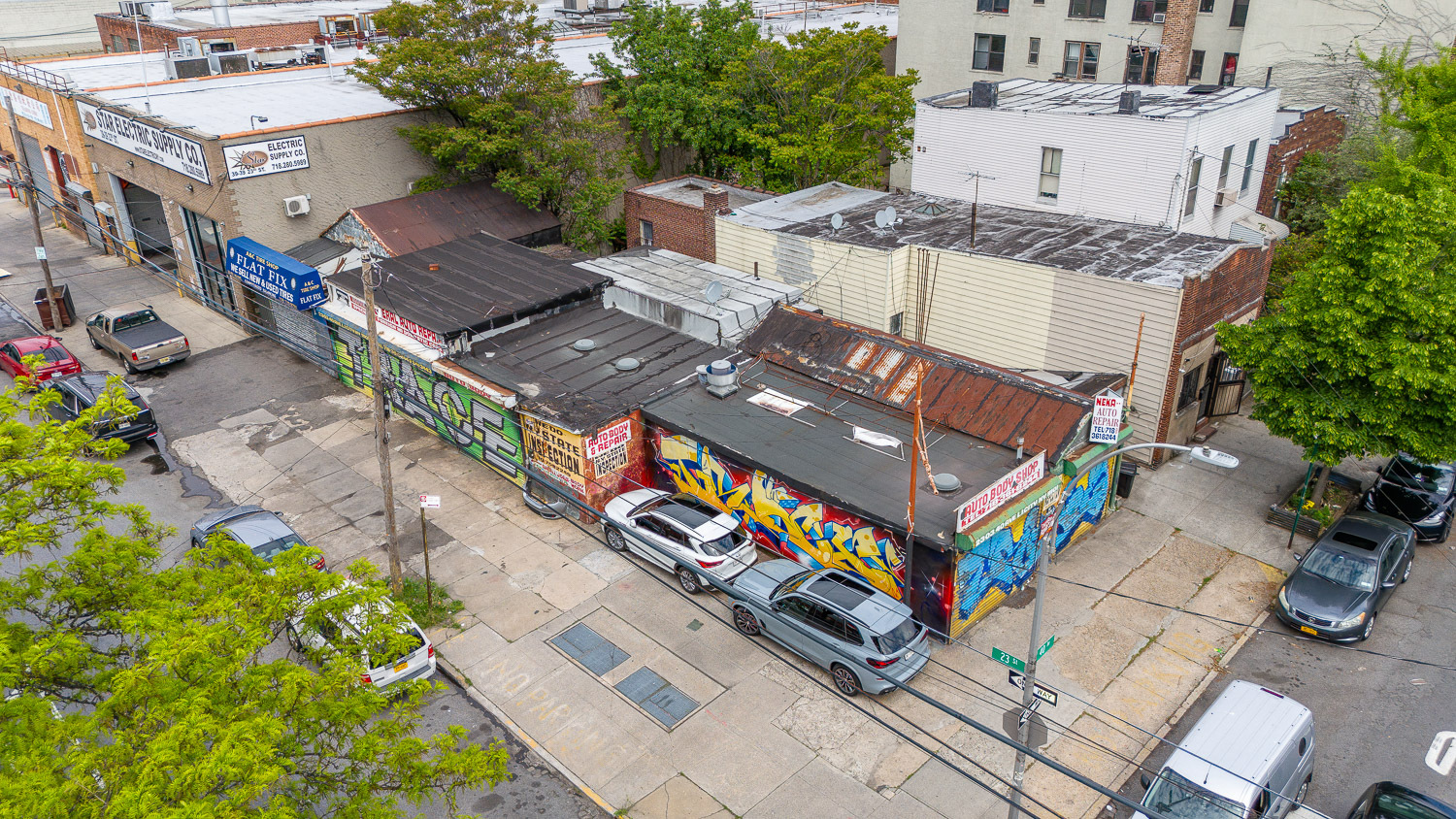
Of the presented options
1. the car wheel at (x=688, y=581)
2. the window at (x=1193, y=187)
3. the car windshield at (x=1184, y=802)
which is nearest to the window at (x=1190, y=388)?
the window at (x=1193, y=187)

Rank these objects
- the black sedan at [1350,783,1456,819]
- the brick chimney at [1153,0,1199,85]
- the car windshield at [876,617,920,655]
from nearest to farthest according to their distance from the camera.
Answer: the black sedan at [1350,783,1456,819], the car windshield at [876,617,920,655], the brick chimney at [1153,0,1199,85]

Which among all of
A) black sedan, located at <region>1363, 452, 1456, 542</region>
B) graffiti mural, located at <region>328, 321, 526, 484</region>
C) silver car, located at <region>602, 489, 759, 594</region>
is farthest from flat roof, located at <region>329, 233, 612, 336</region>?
black sedan, located at <region>1363, 452, 1456, 542</region>

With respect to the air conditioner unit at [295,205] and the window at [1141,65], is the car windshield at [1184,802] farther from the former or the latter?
the window at [1141,65]

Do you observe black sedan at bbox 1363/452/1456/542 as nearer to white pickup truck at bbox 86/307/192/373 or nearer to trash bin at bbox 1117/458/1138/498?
trash bin at bbox 1117/458/1138/498

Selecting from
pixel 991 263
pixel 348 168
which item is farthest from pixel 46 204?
pixel 991 263

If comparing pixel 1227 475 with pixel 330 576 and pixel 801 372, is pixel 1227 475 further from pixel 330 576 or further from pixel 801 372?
pixel 330 576

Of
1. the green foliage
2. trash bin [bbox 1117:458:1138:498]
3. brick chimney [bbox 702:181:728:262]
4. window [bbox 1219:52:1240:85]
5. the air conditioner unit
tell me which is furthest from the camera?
window [bbox 1219:52:1240:85]

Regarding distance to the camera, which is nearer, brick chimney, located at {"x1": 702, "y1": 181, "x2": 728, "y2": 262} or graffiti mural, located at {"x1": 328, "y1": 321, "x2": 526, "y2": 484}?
graffiti mural, located at {"x1": 328, "y1": 321, "x2": 526, "y2": 484}
